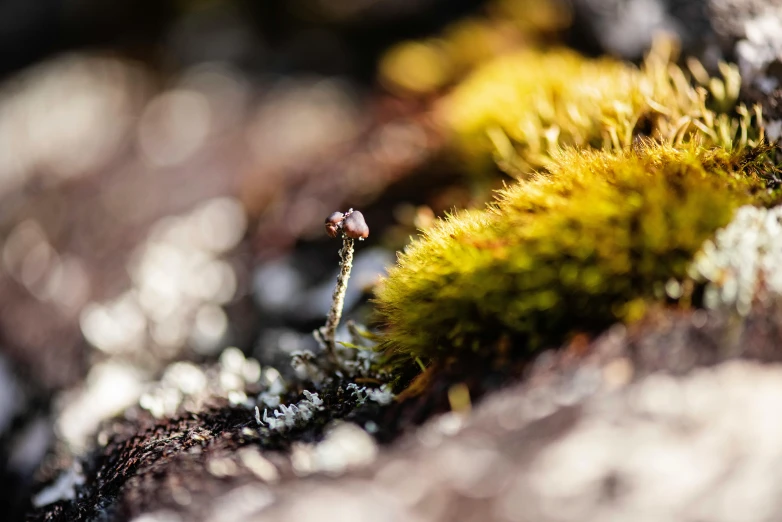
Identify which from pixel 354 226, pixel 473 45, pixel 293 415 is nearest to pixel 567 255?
pixel 354 226

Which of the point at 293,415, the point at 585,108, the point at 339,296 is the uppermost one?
the point at 585,108

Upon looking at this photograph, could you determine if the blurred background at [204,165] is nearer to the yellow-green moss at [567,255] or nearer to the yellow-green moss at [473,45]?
the yellow-green moss at [473,45]

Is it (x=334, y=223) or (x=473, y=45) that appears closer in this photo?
(x=334, y=223)

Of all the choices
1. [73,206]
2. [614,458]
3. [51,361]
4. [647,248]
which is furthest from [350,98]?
[614,458]

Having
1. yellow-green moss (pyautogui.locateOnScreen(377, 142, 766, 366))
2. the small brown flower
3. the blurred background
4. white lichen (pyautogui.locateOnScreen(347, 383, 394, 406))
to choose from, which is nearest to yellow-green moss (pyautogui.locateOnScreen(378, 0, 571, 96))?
the blurred background

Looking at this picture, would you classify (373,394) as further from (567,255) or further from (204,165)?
(204,165)

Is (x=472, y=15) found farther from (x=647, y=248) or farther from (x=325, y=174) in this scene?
(x=647, y=248)

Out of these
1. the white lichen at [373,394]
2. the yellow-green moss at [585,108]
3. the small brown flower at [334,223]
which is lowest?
the white lichen at [373,394]

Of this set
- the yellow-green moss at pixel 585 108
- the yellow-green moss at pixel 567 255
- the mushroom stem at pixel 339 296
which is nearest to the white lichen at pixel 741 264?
the yellow-green moss at pixel 567 255

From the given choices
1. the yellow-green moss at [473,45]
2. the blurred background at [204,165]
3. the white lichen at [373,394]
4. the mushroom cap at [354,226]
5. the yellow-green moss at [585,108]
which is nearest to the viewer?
the white lichen at [373,394]
